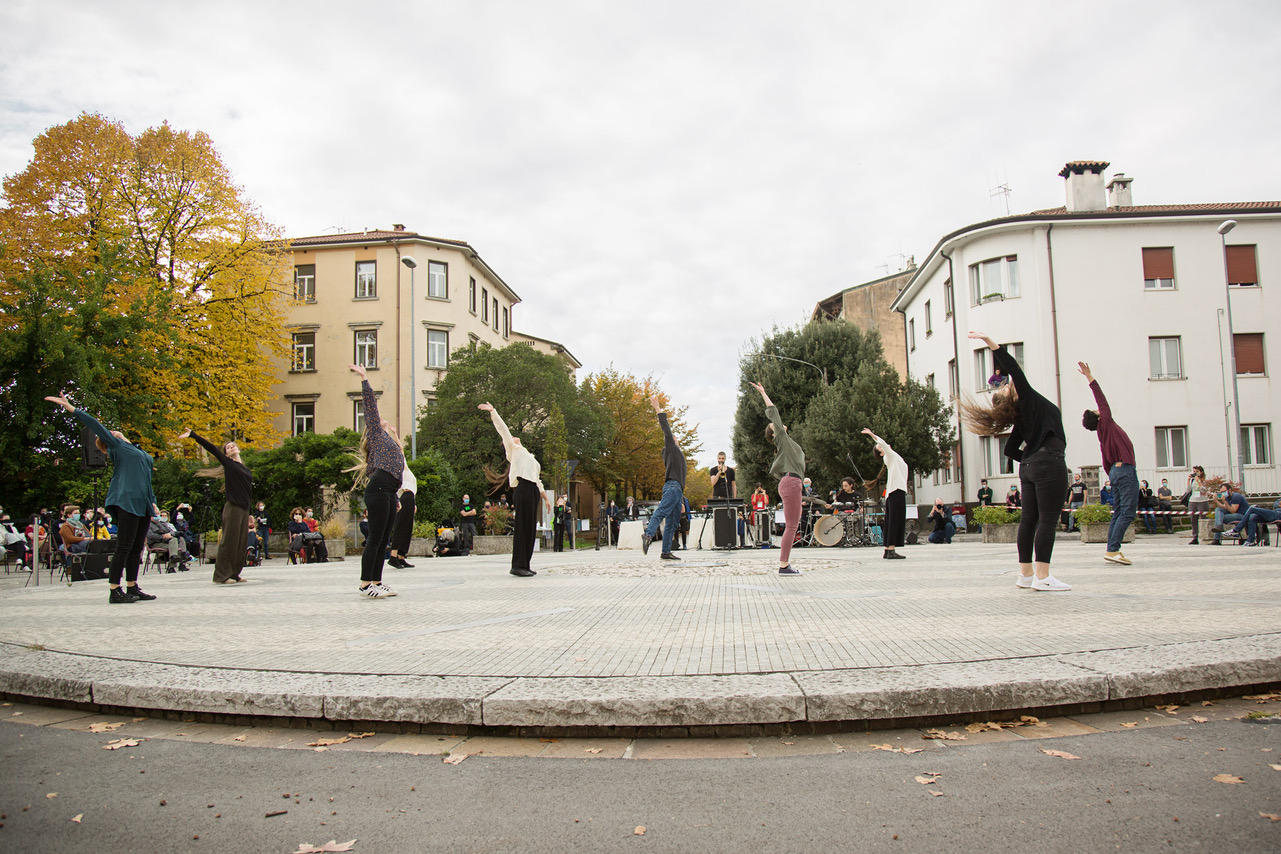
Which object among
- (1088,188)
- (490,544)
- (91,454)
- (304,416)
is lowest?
(490,544)

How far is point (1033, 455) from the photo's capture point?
6879 mm

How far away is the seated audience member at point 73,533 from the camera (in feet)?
48.8

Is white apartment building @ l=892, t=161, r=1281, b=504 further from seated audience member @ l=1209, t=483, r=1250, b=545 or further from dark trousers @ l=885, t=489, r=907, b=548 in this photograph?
dark trousers @ l=885, t=489, r=907, b=548

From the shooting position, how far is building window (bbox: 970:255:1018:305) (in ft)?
97.7

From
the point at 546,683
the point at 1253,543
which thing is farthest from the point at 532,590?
the point at 1253,543

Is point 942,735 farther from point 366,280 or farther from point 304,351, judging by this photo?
point 304,351

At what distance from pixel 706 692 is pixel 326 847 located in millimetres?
1637

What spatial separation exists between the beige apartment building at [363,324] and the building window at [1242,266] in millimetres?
30584

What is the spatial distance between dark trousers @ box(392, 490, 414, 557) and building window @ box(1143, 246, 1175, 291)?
28189 millimetres

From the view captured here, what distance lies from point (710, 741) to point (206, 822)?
187cm

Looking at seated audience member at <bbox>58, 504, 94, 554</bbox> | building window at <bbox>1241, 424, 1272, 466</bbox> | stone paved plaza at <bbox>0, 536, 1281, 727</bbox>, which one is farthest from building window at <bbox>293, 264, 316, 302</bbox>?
building window at <bbox>1241, 424, 1272, 466</bbox>

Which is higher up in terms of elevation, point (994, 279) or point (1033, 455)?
point (994, 279)

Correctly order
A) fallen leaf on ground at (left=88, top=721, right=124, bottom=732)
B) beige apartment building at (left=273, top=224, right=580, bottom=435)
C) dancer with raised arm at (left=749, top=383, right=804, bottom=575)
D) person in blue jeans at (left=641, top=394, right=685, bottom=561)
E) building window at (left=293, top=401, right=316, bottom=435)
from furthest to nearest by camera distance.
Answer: building window at (left=293, top=401, right=316, bottom=435) → beige apartment building at (left=273, top=224, right=580, bottom=435) → person in blue jeans at (left=641, top=394, right=685, bottom=561) → dancer with raised arm at (left=749, top=383, right=804, bottom=575) → fallen leaf on ground at (left=88, top=721, right=124, bottom=732)

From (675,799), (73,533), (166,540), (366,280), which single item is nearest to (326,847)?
(675,799)
